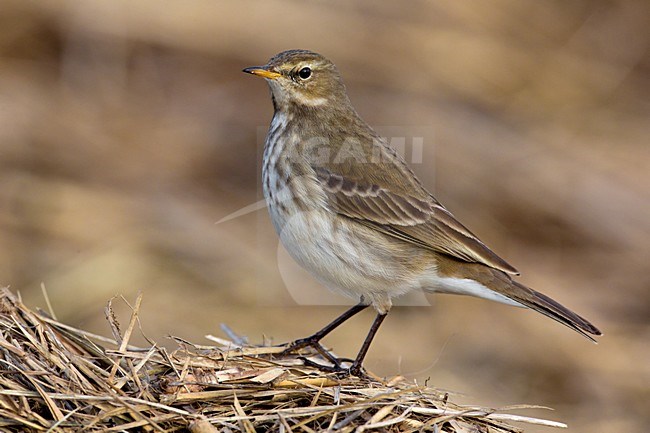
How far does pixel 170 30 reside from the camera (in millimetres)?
10914

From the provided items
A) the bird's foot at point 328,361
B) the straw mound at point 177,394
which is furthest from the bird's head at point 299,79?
the straw mound at point 177,394

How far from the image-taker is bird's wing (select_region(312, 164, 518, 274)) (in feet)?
A: 19.9

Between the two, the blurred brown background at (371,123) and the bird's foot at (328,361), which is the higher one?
the blurred brown background at (371,123)

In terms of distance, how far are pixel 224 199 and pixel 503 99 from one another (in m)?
3.46

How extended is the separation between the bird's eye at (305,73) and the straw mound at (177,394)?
208cm

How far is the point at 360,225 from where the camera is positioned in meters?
6.09

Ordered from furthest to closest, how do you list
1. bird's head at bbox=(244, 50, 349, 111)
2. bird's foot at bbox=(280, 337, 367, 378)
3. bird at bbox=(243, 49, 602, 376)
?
bird's head at bbox=(244, 50, 349, 111) → bird at bbox=(243, 49, 602, 376) → bird's foot at bbox=(280, 337, 367, 378)

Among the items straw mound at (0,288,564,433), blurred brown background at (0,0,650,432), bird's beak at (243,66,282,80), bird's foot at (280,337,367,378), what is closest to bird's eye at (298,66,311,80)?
bird's beak at (243,66,282,80)

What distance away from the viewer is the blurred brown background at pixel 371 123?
9102 mm

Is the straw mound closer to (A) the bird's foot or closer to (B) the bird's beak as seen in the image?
(A) the bird's foot

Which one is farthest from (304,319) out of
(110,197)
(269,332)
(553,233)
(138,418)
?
(138,418)

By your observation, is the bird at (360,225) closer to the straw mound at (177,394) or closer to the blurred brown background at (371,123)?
the straw mound at (177,394)

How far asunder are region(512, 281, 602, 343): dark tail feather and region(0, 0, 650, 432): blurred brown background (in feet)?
8.68

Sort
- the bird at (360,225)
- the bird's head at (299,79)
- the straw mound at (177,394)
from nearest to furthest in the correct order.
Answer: the straw mound at (177,394) < the bird at (360,225) < the bird's head at (299,79)
